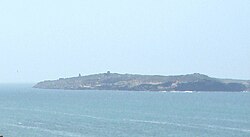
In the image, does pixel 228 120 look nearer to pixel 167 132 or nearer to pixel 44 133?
pixel 167 132

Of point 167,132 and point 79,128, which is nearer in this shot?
point 167,132

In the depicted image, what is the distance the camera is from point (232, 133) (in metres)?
87.4

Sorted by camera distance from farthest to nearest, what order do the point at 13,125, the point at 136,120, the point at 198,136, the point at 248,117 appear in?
the point at 248,117
the point at 136,120
the point at 13,125
the point at 198,136

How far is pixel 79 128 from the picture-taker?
307ft

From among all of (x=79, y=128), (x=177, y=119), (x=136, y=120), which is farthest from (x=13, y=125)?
(x=177, y=119)

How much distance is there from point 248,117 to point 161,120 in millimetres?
20630

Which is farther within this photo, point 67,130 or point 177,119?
point 177,119

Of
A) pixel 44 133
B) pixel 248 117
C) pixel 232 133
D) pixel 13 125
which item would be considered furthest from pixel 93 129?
pixel 248 117

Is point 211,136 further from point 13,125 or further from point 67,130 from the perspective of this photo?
point 13,125

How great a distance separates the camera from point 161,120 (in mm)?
111000

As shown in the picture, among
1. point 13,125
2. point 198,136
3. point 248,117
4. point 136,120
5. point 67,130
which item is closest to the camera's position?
point 198,136

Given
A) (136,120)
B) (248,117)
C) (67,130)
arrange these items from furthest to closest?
(248,117) < (136,120) < (67,130)

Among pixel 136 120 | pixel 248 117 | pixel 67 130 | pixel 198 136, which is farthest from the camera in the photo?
pixel 248 117

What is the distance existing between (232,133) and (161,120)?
25.4 m
